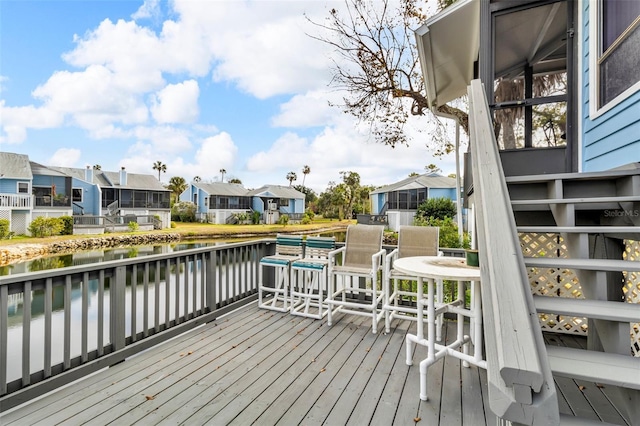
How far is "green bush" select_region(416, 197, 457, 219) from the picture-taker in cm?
1753

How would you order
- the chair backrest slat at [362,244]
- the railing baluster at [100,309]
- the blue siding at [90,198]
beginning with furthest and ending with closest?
the blue siding at [90,198] < the chair backrest slat at [362,244] < the railing baluster at [100,309]

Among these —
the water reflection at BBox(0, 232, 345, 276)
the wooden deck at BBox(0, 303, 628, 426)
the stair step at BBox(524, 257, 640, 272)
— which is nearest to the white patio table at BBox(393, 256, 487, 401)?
the wooden deck at BBox(0, 303, 628, 426)

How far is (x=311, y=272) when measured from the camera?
13.9ft

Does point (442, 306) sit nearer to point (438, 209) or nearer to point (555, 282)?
point (555, 282)

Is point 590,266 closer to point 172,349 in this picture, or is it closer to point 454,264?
point 454,264

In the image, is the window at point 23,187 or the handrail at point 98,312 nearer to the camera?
the handrail at point 98,312

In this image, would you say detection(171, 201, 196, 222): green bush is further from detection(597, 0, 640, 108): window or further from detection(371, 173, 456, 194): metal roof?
detection(597, 0, 640, 108): window

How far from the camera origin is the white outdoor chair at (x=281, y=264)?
4359 mm

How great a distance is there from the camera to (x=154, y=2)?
13.3 metres

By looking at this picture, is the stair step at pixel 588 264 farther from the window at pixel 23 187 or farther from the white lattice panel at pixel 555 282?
the window at pixel 23 187

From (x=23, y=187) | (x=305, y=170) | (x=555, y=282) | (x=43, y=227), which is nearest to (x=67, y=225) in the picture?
(x=43, y=227)

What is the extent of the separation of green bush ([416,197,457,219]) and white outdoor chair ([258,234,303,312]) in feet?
47.3

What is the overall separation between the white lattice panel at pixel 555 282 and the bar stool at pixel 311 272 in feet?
7.41

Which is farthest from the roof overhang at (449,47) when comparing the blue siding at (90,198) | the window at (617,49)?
the blue siding at (90,198)
